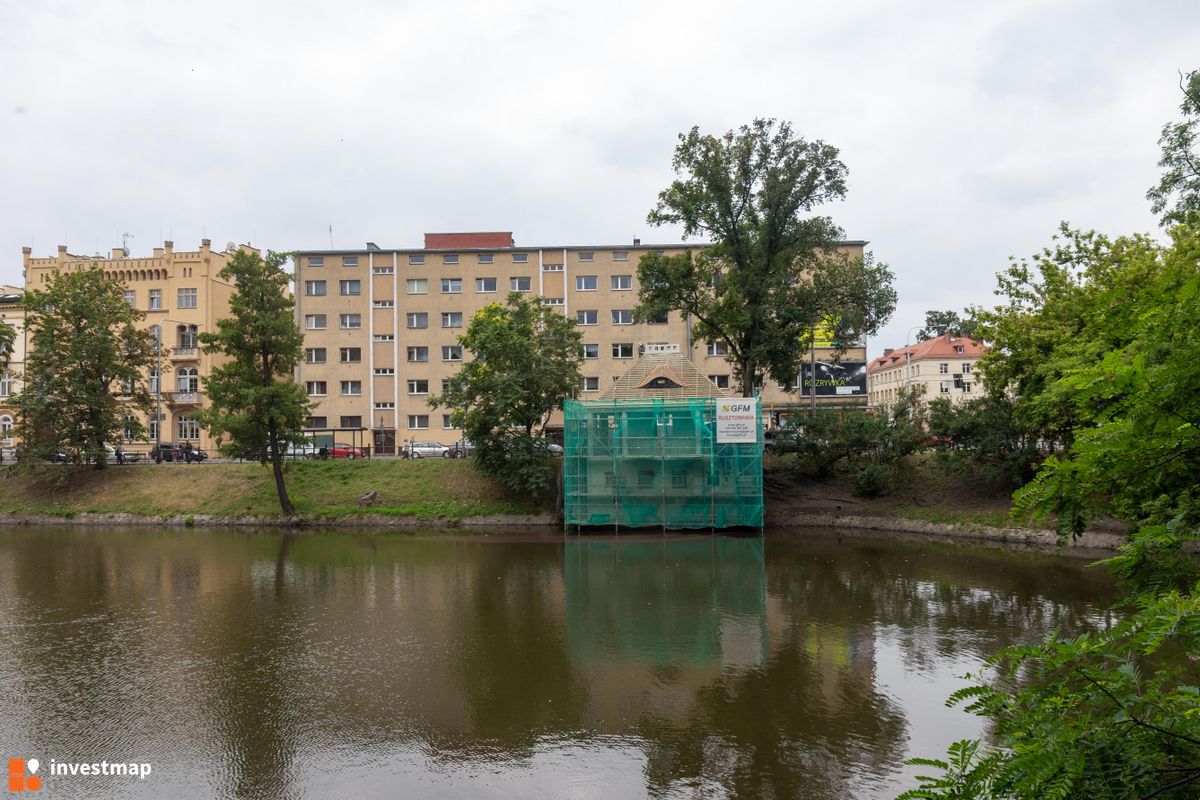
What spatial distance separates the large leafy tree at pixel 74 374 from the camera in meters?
40.9

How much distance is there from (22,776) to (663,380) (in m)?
34.7

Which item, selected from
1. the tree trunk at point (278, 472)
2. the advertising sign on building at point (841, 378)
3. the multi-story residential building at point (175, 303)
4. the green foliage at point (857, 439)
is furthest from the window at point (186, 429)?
the advertising sign on building at point (841, 378)

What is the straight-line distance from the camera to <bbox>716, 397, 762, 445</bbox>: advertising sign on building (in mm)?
33250

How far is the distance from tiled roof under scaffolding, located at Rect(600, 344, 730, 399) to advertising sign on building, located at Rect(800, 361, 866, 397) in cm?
1381

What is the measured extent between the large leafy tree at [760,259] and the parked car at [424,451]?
1819 centimetres

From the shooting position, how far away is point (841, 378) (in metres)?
54.5

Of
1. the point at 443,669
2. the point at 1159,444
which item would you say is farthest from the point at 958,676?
the point at 1159,444

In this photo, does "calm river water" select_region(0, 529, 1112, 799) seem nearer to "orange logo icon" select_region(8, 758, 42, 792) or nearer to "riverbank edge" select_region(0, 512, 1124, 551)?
"orange logo icon" select_region(8, 758, 42, 792)

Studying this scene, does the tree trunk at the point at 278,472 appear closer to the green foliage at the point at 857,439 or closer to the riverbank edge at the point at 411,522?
the riverbank edge at the point at 411,522

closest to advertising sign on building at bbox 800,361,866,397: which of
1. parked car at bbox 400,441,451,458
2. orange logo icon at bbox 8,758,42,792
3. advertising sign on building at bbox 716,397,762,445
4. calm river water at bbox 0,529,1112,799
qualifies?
advertising sign on building at bbox 716,397,762,445

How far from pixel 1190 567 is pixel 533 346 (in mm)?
34076

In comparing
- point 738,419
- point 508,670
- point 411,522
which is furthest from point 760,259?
point 508,670

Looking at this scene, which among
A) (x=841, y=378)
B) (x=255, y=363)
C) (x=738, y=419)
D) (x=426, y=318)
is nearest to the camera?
(x=738, y=419)

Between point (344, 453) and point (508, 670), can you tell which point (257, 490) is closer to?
point (344, 453)
